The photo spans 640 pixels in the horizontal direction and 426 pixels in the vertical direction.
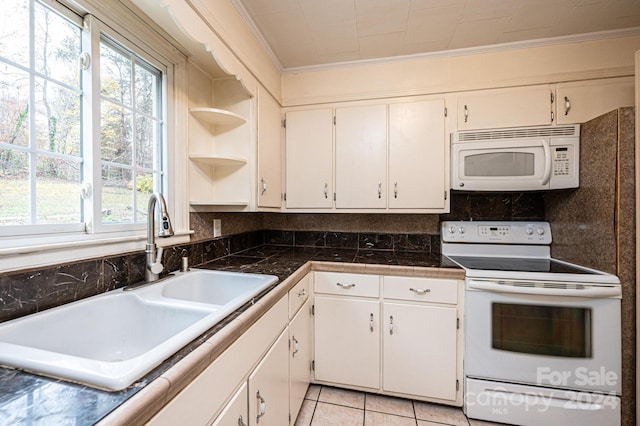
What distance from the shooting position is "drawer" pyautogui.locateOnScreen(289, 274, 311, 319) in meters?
1.39

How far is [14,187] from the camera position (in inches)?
34.1

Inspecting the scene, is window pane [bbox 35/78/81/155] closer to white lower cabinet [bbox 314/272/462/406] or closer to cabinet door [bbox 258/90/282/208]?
cabinet door [bbox 258/90/282/208]

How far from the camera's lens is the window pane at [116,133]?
1.14 meters

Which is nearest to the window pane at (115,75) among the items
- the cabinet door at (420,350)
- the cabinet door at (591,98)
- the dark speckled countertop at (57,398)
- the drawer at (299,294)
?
the dark speckled countertop at (57,398)

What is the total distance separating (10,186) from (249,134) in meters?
1.07

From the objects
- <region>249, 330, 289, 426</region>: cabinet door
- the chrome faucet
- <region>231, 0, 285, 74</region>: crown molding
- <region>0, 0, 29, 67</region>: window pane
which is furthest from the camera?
<region>231, 0, 285, 74</region>: crown molding

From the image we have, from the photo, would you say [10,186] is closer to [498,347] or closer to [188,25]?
[188,25]

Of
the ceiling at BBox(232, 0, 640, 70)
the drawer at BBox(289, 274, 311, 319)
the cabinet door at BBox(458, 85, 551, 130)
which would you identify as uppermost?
the ceiling at BBox(232, 0, 640, 70)

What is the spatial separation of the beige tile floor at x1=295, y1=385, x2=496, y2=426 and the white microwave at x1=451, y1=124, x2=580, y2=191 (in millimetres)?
1388

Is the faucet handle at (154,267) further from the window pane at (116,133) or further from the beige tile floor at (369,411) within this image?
the beige tile floor at (369,411)

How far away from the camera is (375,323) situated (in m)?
1.67

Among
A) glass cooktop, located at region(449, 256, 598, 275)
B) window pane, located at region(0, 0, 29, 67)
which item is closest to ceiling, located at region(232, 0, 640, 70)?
window pane, located at region(0, 0, 29, 67)

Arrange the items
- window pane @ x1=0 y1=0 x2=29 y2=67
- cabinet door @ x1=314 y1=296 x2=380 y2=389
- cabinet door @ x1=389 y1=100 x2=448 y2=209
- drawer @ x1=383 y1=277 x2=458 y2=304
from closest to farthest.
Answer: window pane @ x1=0 y1=0 x2=29 y2=67 → drawer @ x1=383 y1=277 x2=458 y2=304 → cabinet door @ x1=314 y1=296 x2=380 y2=389 → cabinet door @ x1=389 y1=100 x2=448 y2=209

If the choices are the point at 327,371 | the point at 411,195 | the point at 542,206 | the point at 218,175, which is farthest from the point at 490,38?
the point at 327,371
